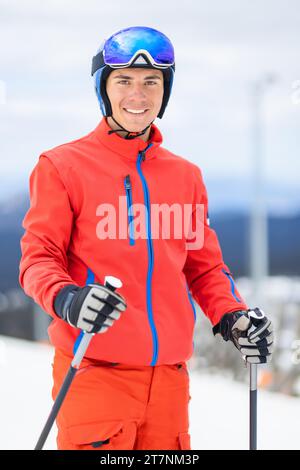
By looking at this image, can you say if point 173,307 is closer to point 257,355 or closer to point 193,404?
point 257,355

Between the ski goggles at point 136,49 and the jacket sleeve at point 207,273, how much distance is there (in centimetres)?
36

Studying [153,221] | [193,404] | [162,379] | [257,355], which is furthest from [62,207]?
[193,404]

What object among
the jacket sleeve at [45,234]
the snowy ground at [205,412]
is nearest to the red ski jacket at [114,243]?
the jacket sleeve at [45,234]

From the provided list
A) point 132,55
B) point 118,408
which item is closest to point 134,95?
point 132,55

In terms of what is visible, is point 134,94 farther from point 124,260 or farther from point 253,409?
point 253,409

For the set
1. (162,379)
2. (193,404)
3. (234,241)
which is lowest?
(234,241)

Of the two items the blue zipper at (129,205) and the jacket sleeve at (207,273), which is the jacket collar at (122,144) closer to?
the blue zipper at (129,205)

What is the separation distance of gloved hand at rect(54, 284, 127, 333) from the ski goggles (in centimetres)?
66

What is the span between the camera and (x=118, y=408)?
197 centimetres

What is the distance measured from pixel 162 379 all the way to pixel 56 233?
0.49 meters

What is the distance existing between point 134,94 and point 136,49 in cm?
12

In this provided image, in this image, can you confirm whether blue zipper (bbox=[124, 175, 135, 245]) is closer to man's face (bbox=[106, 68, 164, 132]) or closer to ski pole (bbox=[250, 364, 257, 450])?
man's face (bbox=[106, 68, 164, 132])

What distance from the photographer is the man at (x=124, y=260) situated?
197 cm

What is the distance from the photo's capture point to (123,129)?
6.97 ft
